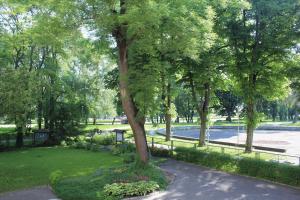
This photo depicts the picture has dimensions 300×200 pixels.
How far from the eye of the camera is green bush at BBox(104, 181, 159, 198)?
13420 millimetres

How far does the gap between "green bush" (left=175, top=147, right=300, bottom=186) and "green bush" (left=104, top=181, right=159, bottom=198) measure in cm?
534

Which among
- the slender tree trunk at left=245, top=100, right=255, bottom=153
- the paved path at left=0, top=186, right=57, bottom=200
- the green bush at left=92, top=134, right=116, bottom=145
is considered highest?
the slender tree trunk at left=245, top=100, right=255, bottom=153

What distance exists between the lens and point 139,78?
16141mm

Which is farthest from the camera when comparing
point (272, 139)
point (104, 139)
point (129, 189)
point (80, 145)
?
point (272, 139)

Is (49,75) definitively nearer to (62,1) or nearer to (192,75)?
(192,75)

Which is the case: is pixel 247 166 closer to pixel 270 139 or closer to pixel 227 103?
pixel 270 139

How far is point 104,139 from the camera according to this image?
104 feet

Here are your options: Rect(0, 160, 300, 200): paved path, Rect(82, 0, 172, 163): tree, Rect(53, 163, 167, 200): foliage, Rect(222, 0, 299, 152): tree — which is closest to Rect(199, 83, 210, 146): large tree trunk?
Rect(222, 0, 299, 152): tree

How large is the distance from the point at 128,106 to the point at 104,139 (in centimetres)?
1537

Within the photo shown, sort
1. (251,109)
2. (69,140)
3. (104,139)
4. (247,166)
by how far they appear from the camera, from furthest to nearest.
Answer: (69,140) < (104,139) < (251,109) < (247,166)

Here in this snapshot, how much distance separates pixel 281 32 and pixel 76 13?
40.3 feet

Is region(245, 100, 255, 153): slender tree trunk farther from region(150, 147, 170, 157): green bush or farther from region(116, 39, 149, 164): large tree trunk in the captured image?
region(116, 39, 149, 164): large tree trunk

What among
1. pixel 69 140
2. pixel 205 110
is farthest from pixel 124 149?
pixel 69 140

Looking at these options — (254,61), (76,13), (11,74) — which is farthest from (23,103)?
(254,61)
